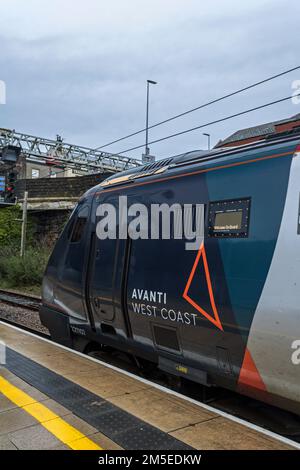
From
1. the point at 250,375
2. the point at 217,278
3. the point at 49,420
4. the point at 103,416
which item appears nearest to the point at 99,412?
the point at 103,416

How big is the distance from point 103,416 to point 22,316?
848 cm

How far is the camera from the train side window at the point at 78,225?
627 centimetres

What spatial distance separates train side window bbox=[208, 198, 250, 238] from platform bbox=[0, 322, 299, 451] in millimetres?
1619

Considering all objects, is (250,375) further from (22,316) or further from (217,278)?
(22,316)

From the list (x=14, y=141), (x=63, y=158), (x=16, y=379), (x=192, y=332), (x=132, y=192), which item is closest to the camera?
(x=192, y=332)

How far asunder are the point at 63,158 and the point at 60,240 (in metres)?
28.3

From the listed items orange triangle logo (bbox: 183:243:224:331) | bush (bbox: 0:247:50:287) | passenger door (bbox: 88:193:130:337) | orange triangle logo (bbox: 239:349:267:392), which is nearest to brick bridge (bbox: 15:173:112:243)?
bush (bbox: 0:247:50:287)

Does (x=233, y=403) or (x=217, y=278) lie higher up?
(x=217, y=278)

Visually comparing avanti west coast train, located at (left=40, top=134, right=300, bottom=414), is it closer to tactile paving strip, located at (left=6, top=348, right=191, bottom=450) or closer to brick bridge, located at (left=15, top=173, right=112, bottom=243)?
tactile paving strip, located at (left=6, top=348, right=191, bottom=450)

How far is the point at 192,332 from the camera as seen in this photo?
13.7ft

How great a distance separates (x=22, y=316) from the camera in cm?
1169

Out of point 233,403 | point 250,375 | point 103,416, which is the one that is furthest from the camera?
point 233,403
